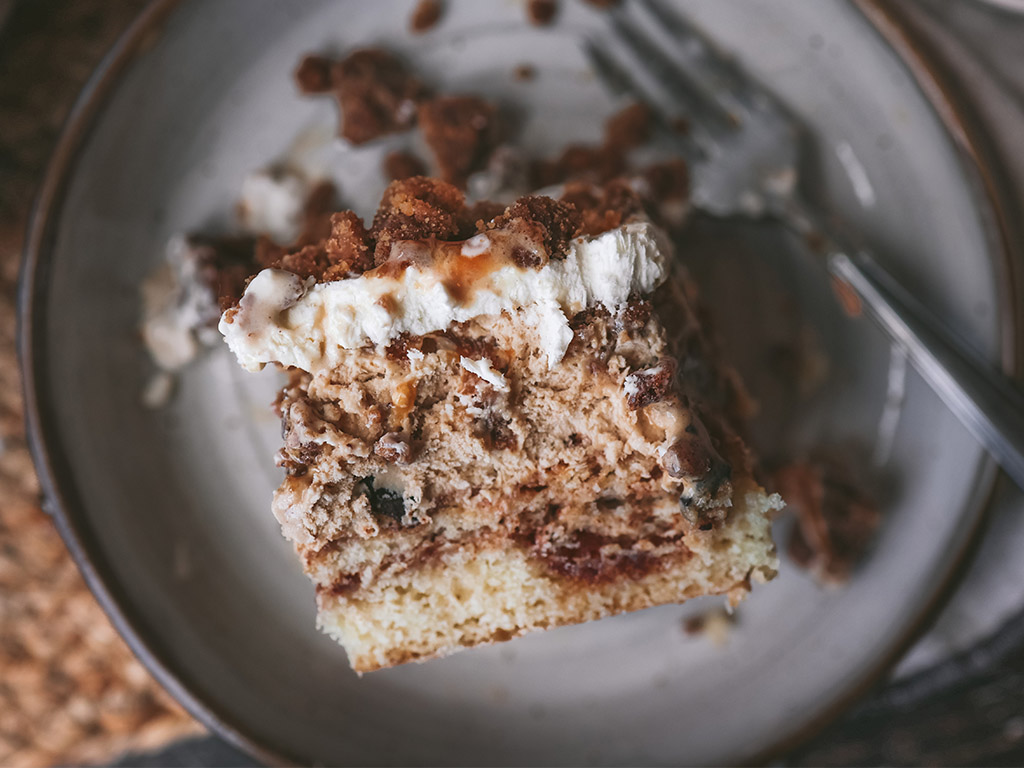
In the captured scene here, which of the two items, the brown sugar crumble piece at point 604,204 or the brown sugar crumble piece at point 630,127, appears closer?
the brown sugar crumble piece at point 604,204

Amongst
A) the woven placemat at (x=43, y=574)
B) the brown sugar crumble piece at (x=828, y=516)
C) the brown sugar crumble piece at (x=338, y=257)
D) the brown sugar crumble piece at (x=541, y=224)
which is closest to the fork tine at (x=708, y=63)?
the brown sugar crumble piece at (x=541, y=224)

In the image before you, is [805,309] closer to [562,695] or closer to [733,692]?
[733,692]

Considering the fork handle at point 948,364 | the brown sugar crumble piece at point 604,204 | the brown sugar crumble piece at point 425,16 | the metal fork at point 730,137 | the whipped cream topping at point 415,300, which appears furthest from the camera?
the brown sugar crumble piece at point 425,16

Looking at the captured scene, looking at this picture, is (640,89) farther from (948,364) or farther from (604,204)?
(948,364)

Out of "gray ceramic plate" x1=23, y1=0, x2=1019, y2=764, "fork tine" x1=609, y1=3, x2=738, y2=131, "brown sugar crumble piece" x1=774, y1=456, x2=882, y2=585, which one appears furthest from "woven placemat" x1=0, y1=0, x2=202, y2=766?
"brown sugar crumble piece" x1=774, y1=456, x2=882, y2=585

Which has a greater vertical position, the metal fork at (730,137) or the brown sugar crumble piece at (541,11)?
→ the brown sugar crumble piece at (541,11)

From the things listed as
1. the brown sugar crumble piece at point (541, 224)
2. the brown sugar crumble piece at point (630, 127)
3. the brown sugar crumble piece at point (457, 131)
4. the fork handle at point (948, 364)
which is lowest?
the fork handle at point (948, 364)

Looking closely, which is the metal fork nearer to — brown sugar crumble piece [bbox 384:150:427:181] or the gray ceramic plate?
the gray ceramic plate

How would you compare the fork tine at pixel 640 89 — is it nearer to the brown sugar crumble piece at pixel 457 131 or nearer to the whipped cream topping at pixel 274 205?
the brown sugar crumble piece at pixel 457 131
